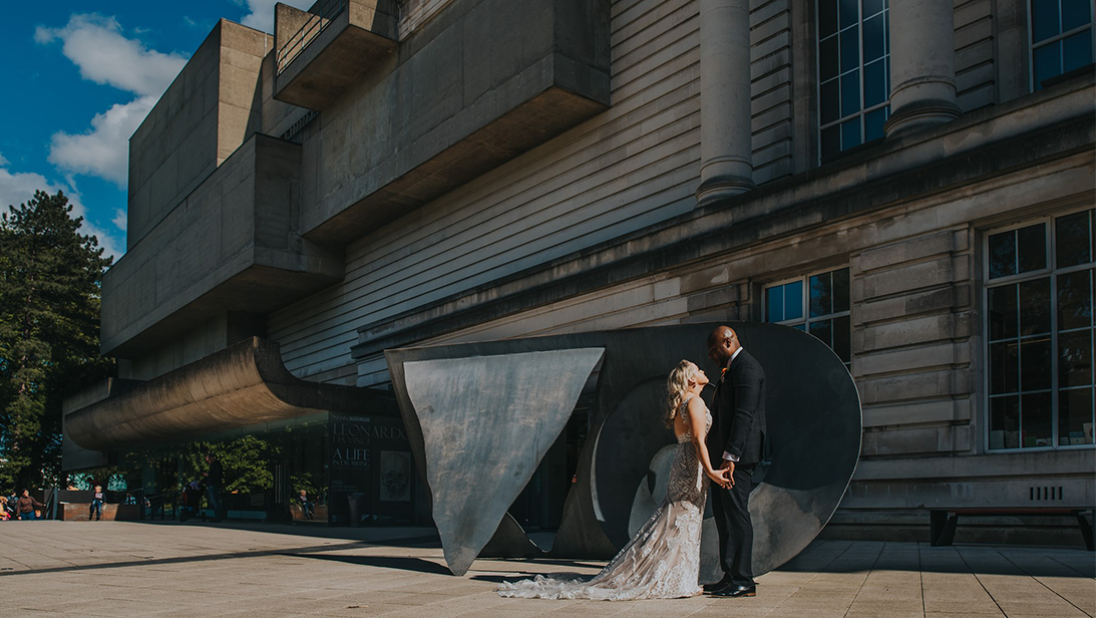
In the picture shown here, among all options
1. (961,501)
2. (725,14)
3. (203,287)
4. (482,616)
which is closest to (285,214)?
(203,287)

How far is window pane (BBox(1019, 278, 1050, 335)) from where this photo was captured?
11835 mm

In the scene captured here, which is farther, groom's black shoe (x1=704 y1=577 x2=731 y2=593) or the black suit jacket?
groom's black shoe (x1=704 y1=577 x2=731 y2=593)

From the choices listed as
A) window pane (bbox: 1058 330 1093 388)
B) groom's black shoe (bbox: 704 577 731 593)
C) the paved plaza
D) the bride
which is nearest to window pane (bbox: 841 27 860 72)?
window pane (bbox: 1058 330 1093 388)

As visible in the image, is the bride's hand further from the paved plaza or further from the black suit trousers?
the paved plaza

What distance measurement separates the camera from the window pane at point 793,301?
14810mm

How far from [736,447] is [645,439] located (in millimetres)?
2920

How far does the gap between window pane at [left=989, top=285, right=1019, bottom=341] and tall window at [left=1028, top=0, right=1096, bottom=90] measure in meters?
3.29

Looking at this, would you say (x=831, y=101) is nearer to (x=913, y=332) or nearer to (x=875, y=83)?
(x=875, y=83)

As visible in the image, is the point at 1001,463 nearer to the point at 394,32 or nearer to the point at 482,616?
the point at 482,616

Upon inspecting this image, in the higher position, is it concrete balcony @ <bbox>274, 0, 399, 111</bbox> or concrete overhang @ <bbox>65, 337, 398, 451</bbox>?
concrete balcony @ <bbox>274, 0, 399, 111</bbox>

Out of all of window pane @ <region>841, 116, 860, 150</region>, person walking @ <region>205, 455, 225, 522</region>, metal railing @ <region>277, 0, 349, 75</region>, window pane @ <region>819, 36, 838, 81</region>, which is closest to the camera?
window pane @ <region>841, 116, 860, 150</region>

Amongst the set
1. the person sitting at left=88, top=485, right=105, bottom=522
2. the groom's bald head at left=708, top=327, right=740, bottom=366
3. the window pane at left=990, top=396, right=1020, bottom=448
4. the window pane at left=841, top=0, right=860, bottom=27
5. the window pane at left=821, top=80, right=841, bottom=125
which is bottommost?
the person sitting at left=88, top=485, right=105, bottom=522

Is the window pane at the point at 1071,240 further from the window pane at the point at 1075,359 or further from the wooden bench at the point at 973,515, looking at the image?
the wooden bench at the point at 973,515

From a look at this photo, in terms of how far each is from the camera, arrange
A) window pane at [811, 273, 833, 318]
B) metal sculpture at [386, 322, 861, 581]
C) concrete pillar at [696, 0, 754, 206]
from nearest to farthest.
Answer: metal sculpture at [386, 322, 861, 581] → window pane at [811, 273, 833, 318] → concrete pillar at [696, 0, 754, 206]
